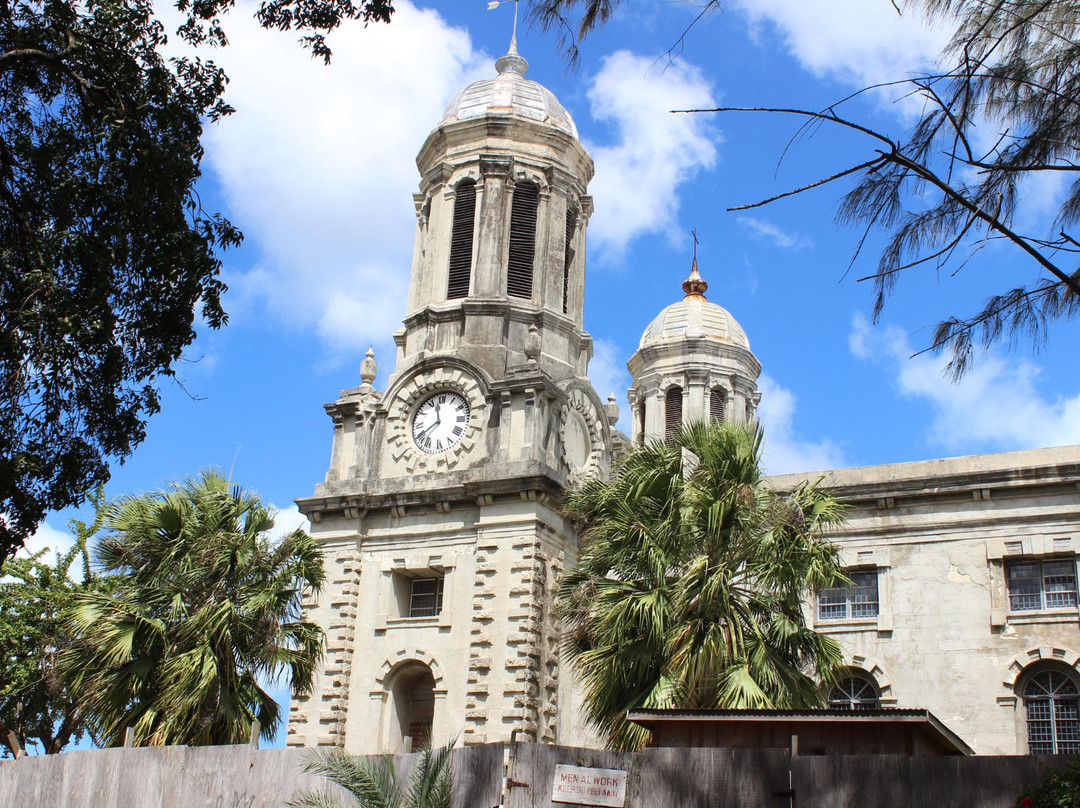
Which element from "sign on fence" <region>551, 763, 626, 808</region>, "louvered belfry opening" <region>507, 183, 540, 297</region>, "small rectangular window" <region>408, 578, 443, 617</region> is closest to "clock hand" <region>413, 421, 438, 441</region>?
"small rectangular window" <region>408, 578, 443, 617</region>

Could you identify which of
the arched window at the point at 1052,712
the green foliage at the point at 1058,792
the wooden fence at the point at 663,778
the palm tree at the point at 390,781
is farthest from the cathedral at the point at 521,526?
the green foliage at the point at 1058,792

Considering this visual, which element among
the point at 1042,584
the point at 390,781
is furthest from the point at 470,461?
the point at 390,781

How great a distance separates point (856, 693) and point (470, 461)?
10716mm

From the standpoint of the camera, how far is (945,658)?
28.5 metres

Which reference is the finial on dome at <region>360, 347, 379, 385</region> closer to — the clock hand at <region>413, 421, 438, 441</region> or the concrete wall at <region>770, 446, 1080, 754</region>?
the clock hand at <region>413, 421, 438, 441</region>

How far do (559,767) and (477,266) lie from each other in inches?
841

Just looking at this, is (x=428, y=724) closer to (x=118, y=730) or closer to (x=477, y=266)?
(x=118, y=730)

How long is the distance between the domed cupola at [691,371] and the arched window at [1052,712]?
63.7 feet

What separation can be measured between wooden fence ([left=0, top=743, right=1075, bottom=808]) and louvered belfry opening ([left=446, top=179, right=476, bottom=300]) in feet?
60.9

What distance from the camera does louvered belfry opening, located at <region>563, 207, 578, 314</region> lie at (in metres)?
36.8

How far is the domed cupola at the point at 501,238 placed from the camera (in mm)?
34969

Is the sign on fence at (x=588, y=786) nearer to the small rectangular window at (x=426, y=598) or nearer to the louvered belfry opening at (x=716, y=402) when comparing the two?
the small rectangular window at (x=426, y=598)

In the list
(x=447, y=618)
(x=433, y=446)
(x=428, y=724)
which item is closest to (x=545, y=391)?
(x=433, y=446)

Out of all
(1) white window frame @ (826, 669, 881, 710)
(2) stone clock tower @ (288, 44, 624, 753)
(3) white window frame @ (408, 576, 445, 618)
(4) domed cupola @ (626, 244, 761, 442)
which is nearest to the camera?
(1) white window frame @ (826, 669, 881, 710)
